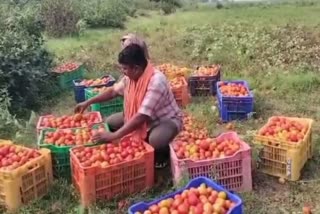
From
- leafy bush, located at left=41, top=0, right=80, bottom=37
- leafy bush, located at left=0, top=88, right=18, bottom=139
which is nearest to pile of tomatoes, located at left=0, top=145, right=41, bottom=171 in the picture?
leafy bush, located at left=0, top=88, right=18, bottom=139

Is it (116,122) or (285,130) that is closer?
(285,130)

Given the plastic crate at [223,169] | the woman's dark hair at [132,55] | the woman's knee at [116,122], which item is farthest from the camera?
the woman's knee at [116,122]

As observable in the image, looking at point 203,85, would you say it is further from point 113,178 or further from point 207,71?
point 113,178

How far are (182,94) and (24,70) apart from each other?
2.13 metres

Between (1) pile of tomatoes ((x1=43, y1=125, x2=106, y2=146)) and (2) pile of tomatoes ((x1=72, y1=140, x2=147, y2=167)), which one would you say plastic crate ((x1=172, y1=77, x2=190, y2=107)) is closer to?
(1) pile of tomatoes ((x1=43, y1=125, x2=106, y2=146))

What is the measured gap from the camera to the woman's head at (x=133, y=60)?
4109mm

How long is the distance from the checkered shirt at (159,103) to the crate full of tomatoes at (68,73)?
11.9 feet

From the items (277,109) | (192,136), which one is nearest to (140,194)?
(192,136)

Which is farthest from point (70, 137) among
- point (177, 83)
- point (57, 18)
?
point (57, 18)

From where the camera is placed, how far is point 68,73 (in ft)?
25.7

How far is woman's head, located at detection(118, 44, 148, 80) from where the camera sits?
4109mm

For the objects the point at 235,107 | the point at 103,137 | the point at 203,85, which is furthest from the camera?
the point at 203,85

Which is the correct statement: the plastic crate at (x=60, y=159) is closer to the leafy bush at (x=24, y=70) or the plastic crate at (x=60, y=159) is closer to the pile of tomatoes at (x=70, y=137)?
the pile of tomatoes at (x=70, y=137)

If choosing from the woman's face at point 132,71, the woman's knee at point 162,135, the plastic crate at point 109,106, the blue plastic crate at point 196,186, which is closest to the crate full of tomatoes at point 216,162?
the woman's knee at point 162,135
